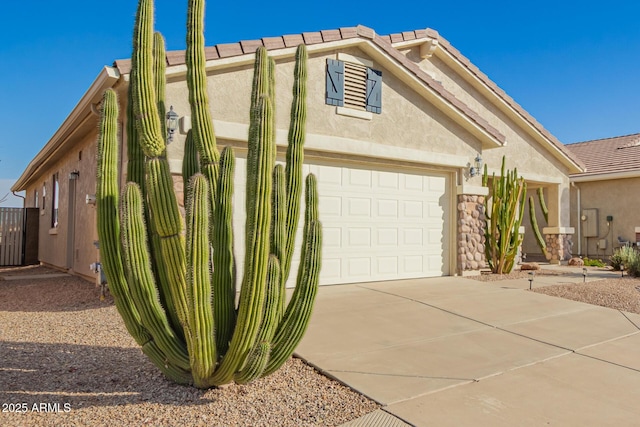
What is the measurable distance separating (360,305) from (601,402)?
3.46m

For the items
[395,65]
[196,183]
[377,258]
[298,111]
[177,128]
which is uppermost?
[395,65]

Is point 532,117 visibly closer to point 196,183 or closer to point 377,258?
point 377,258

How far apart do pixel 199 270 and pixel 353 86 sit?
639cm

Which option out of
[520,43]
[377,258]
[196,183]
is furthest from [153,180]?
[520,43]

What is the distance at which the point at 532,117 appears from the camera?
42.9ft

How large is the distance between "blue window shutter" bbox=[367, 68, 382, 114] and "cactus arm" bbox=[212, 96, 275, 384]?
5.80 metres

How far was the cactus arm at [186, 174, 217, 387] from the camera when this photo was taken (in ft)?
8.64

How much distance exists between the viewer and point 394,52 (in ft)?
28.4

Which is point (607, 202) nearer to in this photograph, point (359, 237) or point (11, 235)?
point (359, 237)

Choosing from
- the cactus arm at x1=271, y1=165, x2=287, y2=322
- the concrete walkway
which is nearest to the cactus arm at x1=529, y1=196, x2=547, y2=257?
the concrete walkway

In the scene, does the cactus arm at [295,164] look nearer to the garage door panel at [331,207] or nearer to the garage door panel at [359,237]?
the garage door panel at [331,207]

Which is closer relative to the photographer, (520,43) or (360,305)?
(360,305)

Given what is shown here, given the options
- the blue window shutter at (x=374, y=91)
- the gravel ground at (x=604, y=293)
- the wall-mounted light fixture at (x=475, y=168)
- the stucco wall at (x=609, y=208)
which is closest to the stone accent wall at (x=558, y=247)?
the stucco wall at (x=609, y=208)

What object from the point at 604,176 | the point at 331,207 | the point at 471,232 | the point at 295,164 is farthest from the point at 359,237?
the point at 604,176
